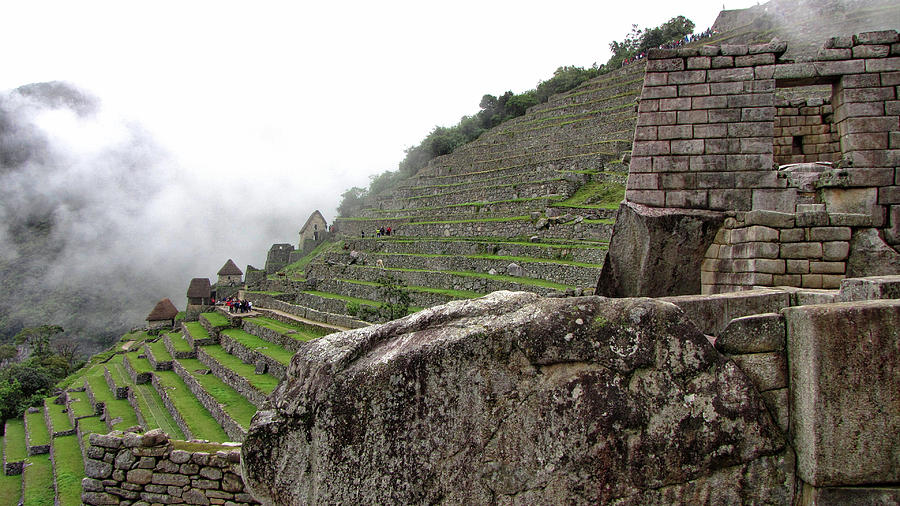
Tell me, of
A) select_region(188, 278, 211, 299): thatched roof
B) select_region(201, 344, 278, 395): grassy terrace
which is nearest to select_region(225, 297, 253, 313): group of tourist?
select_region(201, 344, 278, 395): grassy terrace

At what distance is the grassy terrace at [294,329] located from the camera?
19.6 metres

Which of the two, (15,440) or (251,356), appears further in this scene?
(15,440)

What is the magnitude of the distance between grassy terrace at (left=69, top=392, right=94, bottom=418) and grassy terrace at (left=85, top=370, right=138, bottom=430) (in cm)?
51

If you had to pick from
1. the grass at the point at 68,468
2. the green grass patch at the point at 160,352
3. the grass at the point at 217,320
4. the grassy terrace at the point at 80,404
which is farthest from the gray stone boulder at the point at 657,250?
the green grass patch at the point at 160,352

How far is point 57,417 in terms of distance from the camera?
22.0 m

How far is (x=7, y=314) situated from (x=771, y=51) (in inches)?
3373

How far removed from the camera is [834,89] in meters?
5.09

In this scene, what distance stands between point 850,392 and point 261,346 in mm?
20925

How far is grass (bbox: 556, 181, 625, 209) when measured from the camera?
2154cm

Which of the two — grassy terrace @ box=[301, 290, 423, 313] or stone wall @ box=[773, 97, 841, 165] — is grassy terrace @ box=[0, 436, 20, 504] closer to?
grassy terrace @ box=[301, 290, 423, 313]

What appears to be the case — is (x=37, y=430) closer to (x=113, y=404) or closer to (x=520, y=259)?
(x=113, y=404)

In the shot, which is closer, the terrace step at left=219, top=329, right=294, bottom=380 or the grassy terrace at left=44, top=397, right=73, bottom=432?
the terrace step at left=219, top=329, right=294, bottom=380

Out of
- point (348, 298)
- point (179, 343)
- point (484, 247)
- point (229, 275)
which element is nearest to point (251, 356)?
point (348, 298)

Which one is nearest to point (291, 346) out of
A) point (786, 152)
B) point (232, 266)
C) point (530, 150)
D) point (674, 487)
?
point (786, 152)
